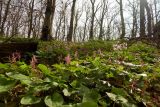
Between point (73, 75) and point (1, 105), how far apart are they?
1.05 m

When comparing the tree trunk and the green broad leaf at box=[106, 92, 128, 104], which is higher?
the tree trunk

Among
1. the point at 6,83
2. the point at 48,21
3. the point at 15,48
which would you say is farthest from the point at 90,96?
the point at 48,21

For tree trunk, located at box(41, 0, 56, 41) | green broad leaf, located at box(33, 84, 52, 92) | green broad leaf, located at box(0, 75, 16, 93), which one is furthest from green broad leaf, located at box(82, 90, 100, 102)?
tree trunk, located at box(41, 0, 56, 41)

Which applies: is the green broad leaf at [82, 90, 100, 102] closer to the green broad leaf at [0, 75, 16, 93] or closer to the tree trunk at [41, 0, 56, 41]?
the green broad leaf at [0, 75, 16, 93]

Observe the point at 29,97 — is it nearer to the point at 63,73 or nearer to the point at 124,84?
the point at 63,73

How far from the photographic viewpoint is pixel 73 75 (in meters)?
3.21

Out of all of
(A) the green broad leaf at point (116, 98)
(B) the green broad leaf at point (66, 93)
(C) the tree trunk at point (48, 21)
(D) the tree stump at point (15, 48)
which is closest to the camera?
(B) the green broad leaf at point (66, 93)

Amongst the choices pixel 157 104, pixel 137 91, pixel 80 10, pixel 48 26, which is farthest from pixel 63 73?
pixel 80 10

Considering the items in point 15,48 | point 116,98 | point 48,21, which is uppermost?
point 48,21

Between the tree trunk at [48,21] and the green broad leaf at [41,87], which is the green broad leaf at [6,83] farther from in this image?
the tree trunk at [48,21]

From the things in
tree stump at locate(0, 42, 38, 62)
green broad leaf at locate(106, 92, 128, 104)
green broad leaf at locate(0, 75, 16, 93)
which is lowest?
green broad leaf at locate(106, 92, 128, 104)

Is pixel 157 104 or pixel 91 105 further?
pixel 157 104

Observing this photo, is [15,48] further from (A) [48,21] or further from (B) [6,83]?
(A) [48,21]

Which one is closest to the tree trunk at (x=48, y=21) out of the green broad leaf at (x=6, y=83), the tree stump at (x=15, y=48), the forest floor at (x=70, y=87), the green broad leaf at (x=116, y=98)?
the tree stump at (x=15, y=48)
